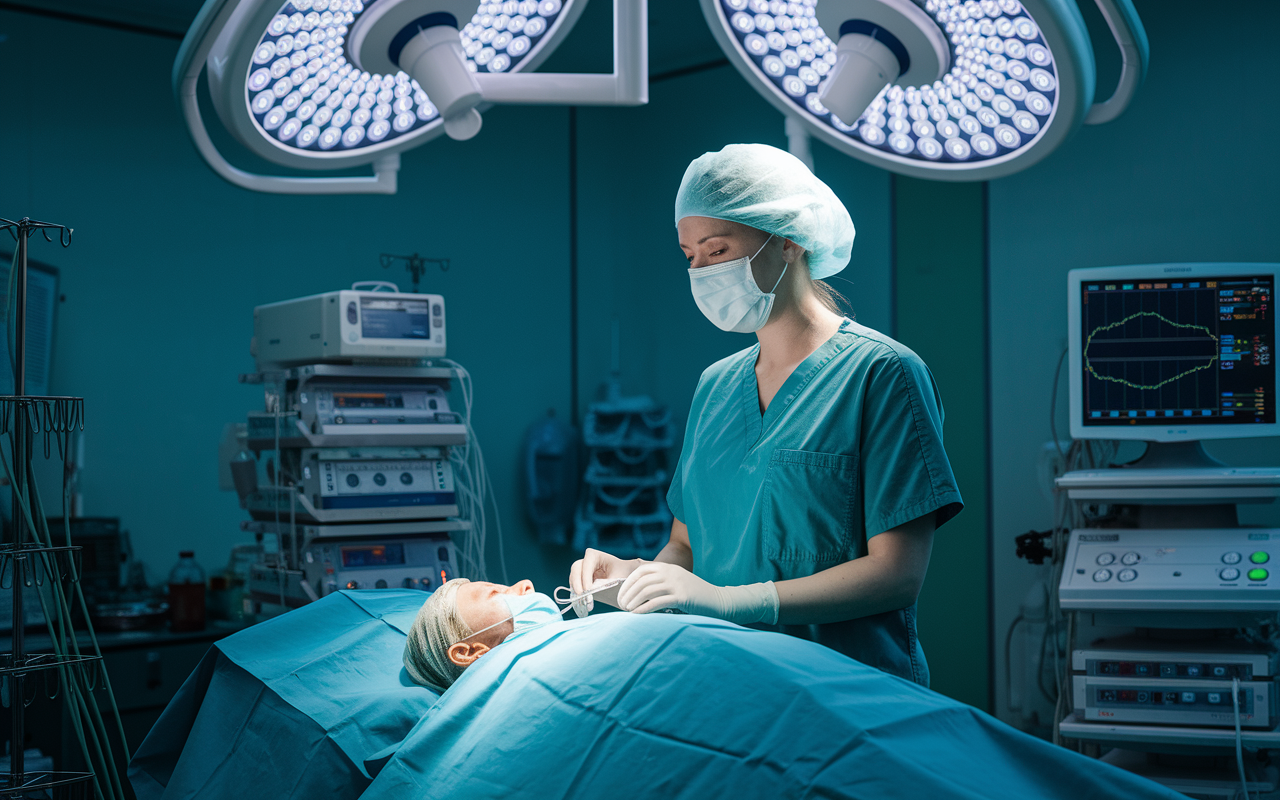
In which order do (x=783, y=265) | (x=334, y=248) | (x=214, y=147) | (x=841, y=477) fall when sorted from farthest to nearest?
1. (x=334, y=248)
2. (x=783, y=265)
3. (x=841, y=477)
4. (x=214, y=147)

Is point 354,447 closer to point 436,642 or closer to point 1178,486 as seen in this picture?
point 436,642

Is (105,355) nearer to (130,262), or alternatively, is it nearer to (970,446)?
(130,262)

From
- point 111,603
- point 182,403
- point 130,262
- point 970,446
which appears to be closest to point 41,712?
point 111,603

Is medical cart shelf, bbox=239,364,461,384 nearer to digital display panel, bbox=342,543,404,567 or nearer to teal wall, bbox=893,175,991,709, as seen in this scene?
digital display panel, bbox=342,543,404,567

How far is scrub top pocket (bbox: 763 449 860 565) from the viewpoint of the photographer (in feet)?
4.21

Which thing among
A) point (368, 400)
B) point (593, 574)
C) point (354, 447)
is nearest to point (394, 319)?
point (368, 400)

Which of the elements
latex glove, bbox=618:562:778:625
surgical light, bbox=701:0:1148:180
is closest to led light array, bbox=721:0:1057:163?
surgical light, bbox=701:0:1148:180

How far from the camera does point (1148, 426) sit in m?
2.41

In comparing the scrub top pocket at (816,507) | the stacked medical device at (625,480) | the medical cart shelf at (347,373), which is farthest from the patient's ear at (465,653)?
the stacked medical device at (625,480)

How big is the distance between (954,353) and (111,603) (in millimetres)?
2807

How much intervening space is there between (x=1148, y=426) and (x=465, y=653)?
167cm

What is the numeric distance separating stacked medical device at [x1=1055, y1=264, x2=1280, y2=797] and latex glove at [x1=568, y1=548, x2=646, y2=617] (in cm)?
123

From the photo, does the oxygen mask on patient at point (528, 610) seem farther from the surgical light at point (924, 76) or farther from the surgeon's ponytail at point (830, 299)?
the surgical light at point (924, 76)

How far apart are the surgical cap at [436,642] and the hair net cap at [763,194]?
2.56 feet
